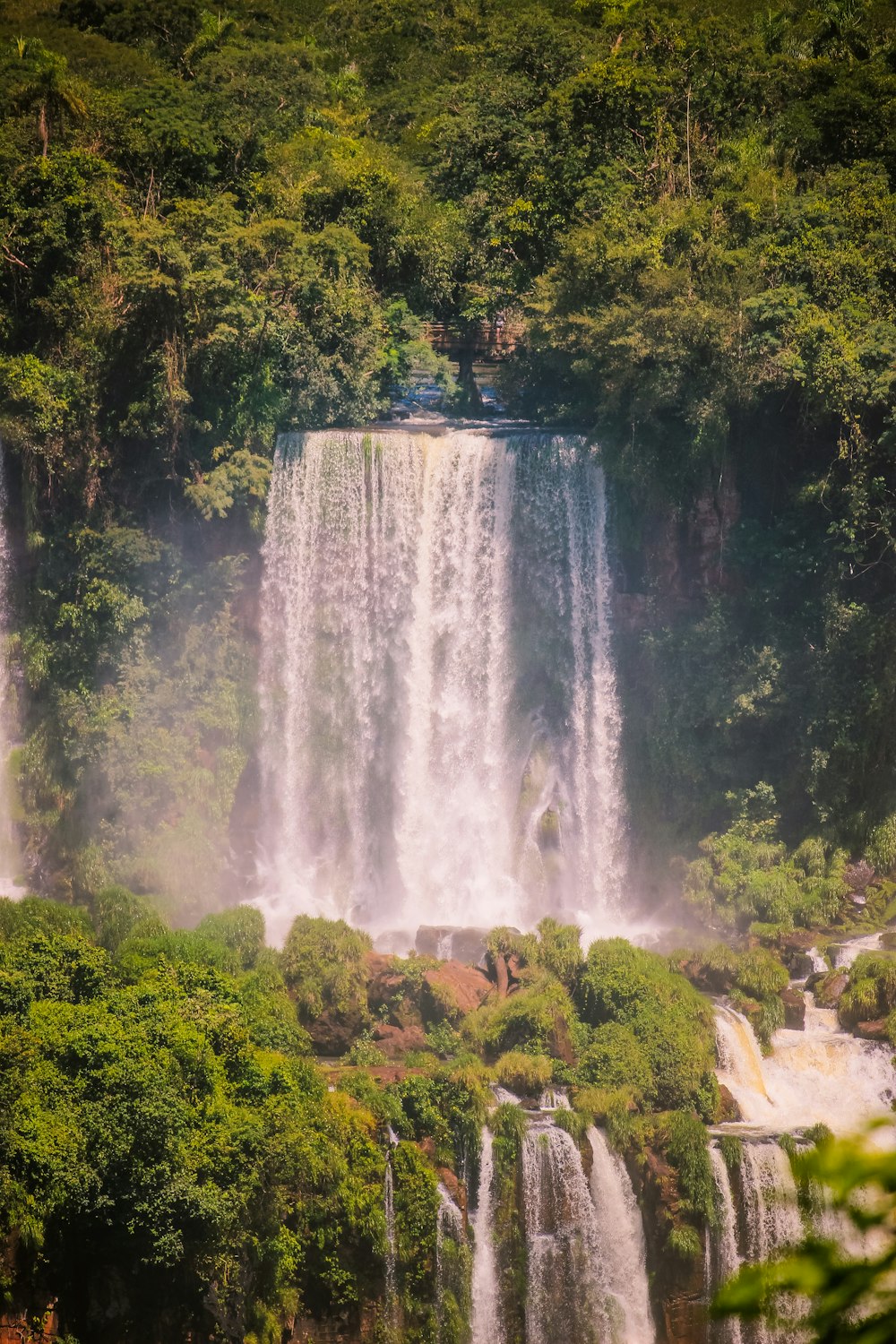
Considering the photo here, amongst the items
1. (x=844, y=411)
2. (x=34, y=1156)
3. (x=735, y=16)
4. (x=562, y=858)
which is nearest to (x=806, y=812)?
(x=562, y=858)

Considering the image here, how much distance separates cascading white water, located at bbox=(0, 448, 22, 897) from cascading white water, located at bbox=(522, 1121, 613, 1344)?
13663 millimetres

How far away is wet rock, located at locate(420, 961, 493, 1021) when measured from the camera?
76.9ft

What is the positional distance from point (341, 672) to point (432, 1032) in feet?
29.1

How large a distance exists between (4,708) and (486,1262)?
15561 mm

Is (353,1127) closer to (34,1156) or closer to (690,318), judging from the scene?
(34,1156)

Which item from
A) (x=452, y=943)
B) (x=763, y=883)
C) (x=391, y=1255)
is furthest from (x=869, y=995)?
(x=391, y=1255)

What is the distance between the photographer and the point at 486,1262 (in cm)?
2020

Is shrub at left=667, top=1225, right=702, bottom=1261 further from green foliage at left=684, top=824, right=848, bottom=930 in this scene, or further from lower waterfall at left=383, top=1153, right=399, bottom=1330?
green foliage at left=684, top=824, right=848, bottom=930

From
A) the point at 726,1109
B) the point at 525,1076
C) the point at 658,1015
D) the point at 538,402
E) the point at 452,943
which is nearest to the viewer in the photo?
the point at 525,1076

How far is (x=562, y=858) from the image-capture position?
96.6 ft

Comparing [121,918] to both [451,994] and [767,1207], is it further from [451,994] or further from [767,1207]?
[767,1207]

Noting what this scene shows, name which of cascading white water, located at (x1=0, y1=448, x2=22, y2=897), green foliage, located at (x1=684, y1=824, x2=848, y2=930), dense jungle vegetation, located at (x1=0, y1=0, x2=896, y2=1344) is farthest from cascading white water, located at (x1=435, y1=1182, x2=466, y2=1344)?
cascading white water, located at (x1=0, y1=448, x2=22, y2=897)

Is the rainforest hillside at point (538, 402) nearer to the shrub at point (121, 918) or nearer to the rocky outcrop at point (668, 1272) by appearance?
the shrub at point (121, 918)

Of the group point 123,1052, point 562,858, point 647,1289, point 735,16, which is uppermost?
point 735,16
